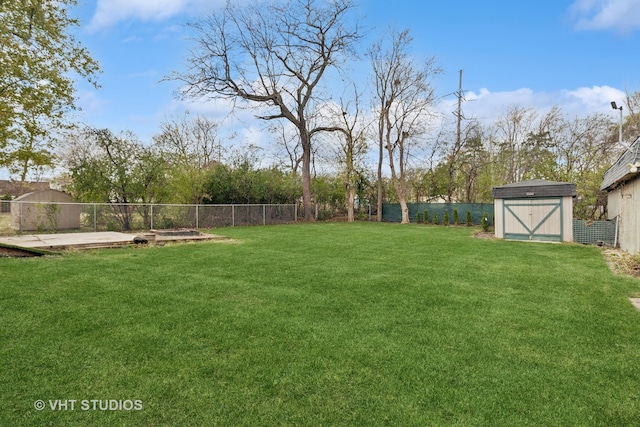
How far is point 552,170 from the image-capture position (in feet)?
46.0

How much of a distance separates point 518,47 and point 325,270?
1103cm

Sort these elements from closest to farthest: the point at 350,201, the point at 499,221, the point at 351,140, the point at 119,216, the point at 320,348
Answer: the point at 320,348 → the point at 499,221 → the point at 119,216 → the point at 350,201 → the point at 351,140

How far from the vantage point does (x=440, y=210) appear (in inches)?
790

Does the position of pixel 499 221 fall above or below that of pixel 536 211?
below

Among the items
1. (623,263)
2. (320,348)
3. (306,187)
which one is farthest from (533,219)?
(306,187)

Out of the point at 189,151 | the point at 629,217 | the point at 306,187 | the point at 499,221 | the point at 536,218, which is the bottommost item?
the point at 499,221

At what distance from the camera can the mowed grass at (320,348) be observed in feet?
5.98

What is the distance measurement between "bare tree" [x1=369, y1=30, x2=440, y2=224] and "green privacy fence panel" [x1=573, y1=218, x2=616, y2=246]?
10568 millimetres

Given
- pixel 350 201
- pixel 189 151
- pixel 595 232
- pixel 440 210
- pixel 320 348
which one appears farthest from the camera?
pixel 189 151

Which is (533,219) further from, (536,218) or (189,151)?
(189,151)

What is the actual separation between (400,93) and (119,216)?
16616mm

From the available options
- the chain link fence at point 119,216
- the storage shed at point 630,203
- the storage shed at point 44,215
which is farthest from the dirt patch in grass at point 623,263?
the storage shed at point 44,215

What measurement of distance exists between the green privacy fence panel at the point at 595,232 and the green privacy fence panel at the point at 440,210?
25.1 ft

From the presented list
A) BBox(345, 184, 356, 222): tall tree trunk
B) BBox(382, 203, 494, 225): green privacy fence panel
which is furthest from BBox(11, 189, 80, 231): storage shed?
BBox(382, 203, 494, 225): green privacy fence panel
